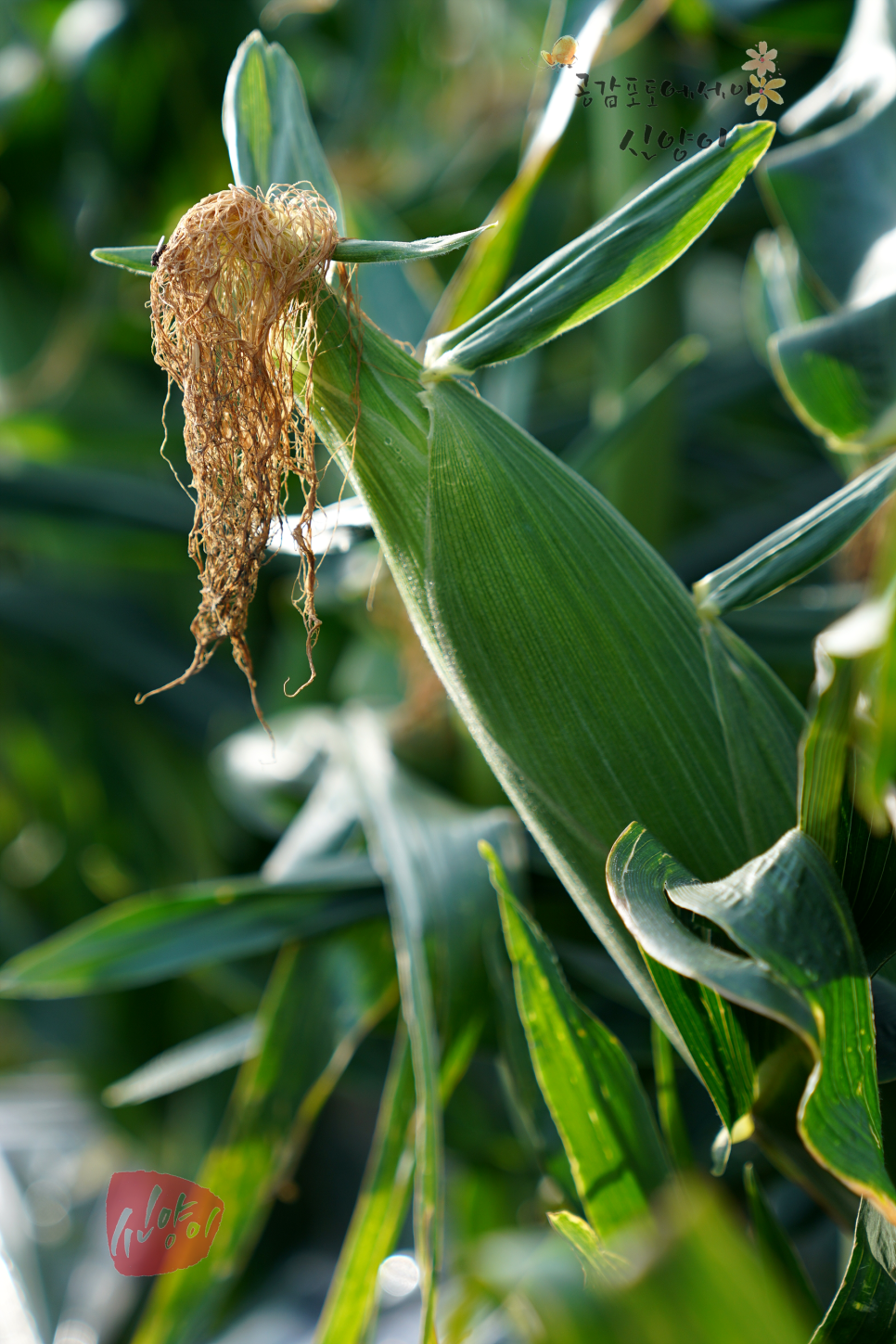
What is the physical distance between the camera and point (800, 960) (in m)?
0.13

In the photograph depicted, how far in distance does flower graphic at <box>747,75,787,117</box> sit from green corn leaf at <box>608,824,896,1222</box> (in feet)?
0.57

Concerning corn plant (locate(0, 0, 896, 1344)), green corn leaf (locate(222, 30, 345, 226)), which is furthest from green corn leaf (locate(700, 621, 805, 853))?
green corn leaf (locate(222, 30, 345, 226))

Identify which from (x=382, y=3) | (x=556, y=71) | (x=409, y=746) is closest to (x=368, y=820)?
(x=409, y=746)

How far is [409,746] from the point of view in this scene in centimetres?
37

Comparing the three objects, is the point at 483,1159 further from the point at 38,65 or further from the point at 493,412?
the point at 38,65

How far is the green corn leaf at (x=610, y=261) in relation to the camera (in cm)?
15

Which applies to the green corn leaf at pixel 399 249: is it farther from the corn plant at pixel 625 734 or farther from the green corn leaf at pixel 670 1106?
the green corn leaf at pixel 670 1106

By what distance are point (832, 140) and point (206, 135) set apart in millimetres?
415

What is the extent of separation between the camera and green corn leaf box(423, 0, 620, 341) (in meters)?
0.23

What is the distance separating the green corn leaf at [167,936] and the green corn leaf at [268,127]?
0.58ft

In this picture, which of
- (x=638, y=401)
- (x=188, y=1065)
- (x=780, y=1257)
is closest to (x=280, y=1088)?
(x=188, y=1065)

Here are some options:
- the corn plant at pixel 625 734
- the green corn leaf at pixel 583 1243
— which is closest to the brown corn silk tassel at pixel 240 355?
the corn plant at pixel 625 734

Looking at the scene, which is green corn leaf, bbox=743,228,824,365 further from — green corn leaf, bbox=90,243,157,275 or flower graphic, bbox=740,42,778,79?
green corn leaf, bbox=90,243,157,275

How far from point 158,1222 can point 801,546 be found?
0.23 m
